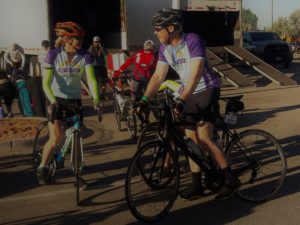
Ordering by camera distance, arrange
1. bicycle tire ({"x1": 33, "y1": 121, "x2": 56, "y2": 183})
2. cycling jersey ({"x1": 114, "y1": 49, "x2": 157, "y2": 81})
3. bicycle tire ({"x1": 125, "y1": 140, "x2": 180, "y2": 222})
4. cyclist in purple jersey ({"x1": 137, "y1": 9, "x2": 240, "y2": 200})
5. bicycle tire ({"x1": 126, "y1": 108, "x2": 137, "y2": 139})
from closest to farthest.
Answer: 1. bicycle tire ({"x1": 125, "y1": 140, "x2": 180, "y2": 222})
2. cyclist in purple jersey ({"x1": 137, "y1": 9, "x2": 240, "y2": 200})
3. bicycle tire ({"x1": 33, "y1": 121, "x2": 56, "y2": 183})
4. bicycle tire ({"x1": 126, "y1": 108, "x2": 137, "y2": 139})
5. cycling jersey ({"x1": 114, "y1": 49, "x2": 157, "y2": 81})

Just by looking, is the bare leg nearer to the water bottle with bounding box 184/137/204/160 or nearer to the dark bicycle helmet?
the water bottle with bounding box 184/137/204/160

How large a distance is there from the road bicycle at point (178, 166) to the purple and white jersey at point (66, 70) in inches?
44.0

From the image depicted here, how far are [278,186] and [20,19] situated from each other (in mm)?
12224

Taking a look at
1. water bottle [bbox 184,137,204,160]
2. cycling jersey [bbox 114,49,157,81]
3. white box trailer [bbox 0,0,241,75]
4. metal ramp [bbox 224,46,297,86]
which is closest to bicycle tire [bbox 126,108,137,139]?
cycling jersey [bbox 114,49,157,81]

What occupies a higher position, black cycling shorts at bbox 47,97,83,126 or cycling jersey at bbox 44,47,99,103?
cycling jersey at bbox 44,47,99,103

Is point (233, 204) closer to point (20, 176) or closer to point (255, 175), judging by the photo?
point (255, 175)

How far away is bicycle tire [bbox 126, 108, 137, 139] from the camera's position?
29.2 feet

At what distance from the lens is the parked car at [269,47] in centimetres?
2672

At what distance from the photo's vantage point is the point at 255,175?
5.69 meters

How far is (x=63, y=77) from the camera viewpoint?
19.1ft

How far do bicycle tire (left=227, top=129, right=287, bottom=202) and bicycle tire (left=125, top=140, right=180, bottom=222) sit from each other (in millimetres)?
780

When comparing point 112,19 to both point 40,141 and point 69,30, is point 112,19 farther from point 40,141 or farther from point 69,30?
point 69,30

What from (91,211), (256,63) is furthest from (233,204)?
(256,63)

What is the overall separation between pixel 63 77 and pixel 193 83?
5.52ft
